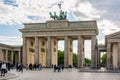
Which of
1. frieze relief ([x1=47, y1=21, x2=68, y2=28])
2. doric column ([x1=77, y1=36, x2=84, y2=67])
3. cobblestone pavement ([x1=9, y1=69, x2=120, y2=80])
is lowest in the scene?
cobblestone pavement ([x1=9, y1=69, x2=120, y2=80])

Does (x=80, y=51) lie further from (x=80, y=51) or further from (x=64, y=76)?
(x=64, y=76)

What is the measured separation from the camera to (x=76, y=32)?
324 ft

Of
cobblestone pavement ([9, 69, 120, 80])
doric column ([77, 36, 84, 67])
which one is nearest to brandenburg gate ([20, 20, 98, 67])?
doric column ([77, 36, 84, 67])

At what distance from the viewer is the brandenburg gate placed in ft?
320

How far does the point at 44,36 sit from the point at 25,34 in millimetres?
6898

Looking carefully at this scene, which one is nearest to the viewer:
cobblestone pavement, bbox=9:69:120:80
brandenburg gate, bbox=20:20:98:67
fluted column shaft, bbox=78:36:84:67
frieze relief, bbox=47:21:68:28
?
cobblestone pavement, bbox=9:69:120:80

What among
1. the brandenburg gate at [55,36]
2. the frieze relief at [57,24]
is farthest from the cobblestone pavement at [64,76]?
the frieze relief at [57,24]

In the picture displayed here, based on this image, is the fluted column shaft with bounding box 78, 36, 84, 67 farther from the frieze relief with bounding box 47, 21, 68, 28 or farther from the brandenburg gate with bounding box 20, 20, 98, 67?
the frieze relief with bounding box 47, 21, 68, 28

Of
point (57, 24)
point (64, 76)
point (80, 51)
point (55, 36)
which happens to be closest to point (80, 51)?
point (80, 51)

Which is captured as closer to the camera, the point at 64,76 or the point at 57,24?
the point at 64,76

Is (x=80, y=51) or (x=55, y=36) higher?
(x=55, y=36)

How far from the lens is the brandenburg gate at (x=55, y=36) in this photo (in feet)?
320

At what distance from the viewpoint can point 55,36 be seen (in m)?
102

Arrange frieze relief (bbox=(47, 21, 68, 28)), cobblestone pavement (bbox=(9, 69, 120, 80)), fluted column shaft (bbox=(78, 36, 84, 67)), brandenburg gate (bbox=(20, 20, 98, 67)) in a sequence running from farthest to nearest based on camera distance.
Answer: frieze relief (bbox=(47, 21, 68, 28))
brandenburg gate (bbox=(20, 20, 98, 67))
fluted column shaft (bbox=(78, 36, 84, 67))
cobblestone pavement (bbox=(9, 69, 120, 80))
